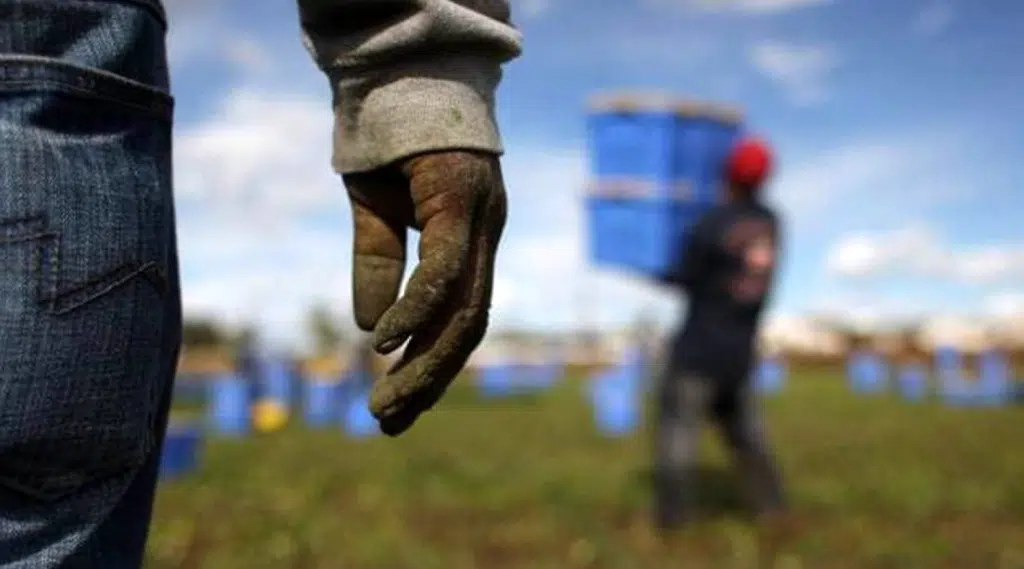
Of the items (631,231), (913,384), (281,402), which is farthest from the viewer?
(913,384)

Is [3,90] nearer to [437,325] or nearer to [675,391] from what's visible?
[437,325]

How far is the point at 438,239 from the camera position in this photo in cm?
106

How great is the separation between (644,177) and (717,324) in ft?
9.60

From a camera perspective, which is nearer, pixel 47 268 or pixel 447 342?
pixel 47 268

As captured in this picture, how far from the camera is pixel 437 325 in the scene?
1094 mm

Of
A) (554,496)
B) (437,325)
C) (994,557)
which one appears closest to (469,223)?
(437,325)

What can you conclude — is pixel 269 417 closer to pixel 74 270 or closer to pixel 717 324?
pixel 717 324

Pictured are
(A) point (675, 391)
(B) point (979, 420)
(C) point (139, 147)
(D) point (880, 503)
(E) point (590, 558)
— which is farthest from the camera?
(B) point (979, 420)

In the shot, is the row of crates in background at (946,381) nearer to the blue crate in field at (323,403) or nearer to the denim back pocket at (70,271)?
the blue crate in field at (323,403)

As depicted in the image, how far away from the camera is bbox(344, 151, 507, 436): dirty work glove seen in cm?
106

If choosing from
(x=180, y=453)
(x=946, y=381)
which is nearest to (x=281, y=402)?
(x=180, y=453)

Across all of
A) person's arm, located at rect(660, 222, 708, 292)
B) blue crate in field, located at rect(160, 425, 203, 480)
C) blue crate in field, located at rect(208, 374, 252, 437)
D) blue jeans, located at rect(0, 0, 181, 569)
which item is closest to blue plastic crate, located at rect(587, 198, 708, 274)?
person's arm, located at rect(660, 222, 708, 292)

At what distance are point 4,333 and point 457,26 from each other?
0.52 meters

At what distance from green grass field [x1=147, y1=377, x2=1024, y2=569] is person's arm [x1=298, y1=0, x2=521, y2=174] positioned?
277cm
